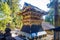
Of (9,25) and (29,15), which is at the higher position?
(29,15)

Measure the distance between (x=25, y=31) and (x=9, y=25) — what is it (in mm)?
316

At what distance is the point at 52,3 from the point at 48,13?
198 mm

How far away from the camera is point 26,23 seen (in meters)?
2.41

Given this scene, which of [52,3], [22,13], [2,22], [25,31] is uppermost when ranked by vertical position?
[52,3]

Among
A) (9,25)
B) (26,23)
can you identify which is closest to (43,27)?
(26,23)

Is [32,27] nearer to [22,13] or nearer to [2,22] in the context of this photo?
[22,13]

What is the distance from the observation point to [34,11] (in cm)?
238

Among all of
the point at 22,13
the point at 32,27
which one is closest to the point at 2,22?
the point at 22,13

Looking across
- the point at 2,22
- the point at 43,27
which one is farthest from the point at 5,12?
the point at 43,27

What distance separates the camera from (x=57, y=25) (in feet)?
7.81

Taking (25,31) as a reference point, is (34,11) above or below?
above

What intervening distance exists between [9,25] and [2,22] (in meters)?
0.14

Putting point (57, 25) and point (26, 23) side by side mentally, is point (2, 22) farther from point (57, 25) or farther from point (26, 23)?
point (57, 25)

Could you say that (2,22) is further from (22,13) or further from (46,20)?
(46,20)
